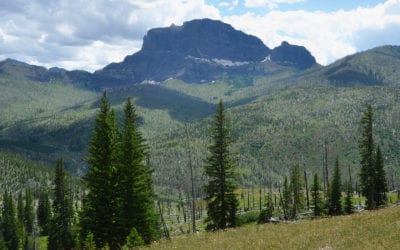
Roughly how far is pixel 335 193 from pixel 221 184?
36.2 m

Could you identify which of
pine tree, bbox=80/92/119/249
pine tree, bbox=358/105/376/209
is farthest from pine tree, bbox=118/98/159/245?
pine tree, bbox=358/105/376/209

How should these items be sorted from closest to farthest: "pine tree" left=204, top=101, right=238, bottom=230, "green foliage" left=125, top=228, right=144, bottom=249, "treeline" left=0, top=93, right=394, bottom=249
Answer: "green foliage" left=125, top=228, right=144, bottom=249 → "treeline" left=0, top=93, right=394, bottom=249 → "pine tree" left=204, top=101, right=238, bottom=230

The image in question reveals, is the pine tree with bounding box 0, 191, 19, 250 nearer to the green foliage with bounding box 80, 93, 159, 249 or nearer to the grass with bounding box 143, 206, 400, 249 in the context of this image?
the green foliage with bounding box 80, 93, 159, 249

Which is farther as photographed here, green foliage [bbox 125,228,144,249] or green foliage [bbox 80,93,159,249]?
green foliage [bbox 80,93,159,249]

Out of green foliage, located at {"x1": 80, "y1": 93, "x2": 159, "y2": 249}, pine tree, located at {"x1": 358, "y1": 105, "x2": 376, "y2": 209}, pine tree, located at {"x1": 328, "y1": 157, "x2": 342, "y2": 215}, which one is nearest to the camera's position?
green foliage, located at {"x1": 80, "y1": 93, "x2": 159, "y2": 249}

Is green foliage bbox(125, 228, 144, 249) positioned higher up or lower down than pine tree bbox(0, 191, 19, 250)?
higher up

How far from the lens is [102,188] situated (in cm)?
3719

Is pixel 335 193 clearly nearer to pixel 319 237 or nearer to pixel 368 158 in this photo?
pixel 368 158

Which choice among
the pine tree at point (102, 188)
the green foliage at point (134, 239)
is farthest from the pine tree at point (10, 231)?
the green foliage at point (134, 239)

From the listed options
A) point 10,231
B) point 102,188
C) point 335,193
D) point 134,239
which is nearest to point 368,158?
point 335,193

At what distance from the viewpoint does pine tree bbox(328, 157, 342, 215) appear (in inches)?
3007

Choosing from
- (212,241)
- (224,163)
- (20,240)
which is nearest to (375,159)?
(224,163)

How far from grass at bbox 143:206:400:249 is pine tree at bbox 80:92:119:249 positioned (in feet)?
45.3

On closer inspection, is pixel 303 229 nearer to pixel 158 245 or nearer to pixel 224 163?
pixel 158 245
